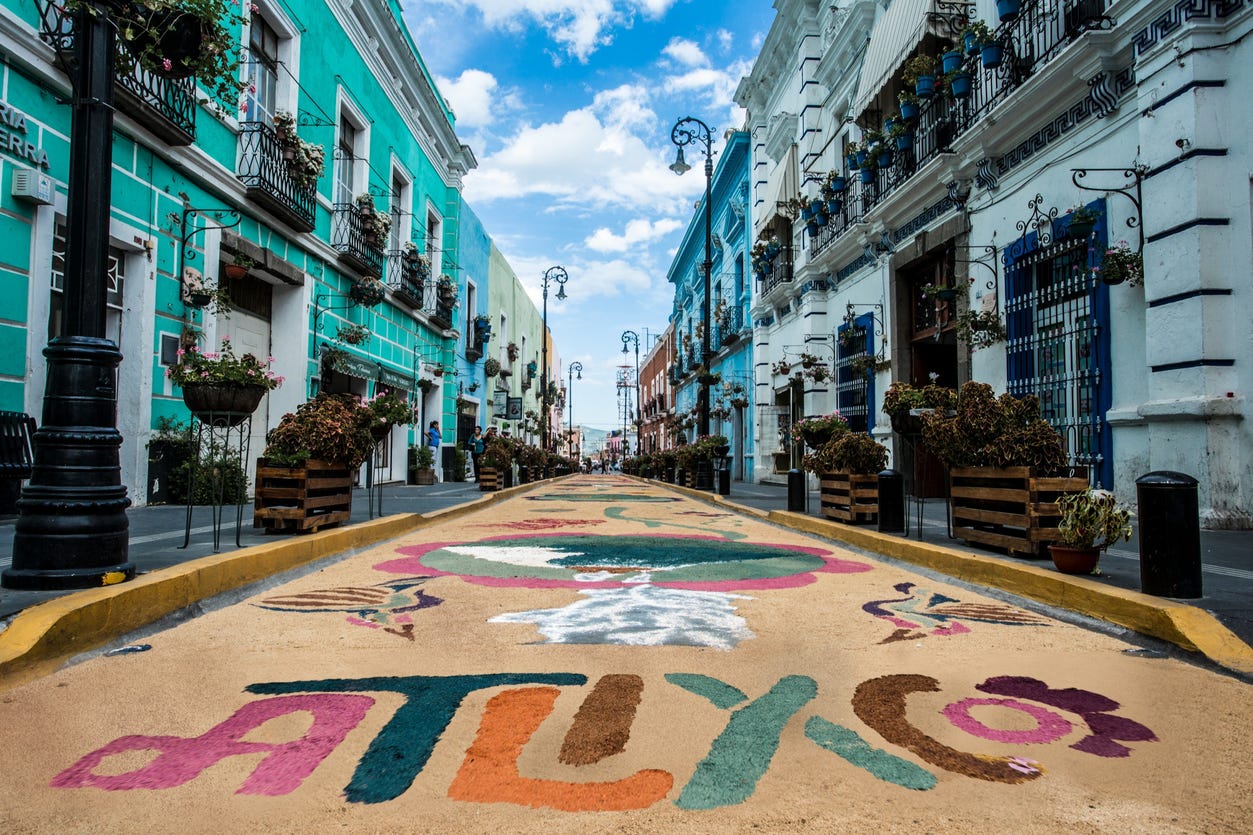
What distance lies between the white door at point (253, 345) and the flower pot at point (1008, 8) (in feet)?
35.8

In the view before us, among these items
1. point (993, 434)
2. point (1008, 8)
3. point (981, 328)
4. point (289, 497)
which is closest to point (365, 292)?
point (289, 497)

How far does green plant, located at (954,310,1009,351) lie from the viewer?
29.8 feet

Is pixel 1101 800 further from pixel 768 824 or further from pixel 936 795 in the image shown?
pixel 768 824

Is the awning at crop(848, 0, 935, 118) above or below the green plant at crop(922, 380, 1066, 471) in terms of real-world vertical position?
above

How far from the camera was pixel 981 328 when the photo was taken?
908 centimetres

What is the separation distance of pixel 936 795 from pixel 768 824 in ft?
1.42

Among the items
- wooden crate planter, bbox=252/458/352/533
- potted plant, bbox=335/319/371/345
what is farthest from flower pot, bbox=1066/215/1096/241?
potted plant, bbox=335/319/371/345

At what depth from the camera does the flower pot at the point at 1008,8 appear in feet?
27.5

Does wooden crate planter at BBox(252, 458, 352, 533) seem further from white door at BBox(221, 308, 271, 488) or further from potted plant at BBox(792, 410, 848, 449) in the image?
potted plant at BBox(792, 410, 848, 449)

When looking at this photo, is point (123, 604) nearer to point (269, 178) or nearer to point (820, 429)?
point (820, 429)

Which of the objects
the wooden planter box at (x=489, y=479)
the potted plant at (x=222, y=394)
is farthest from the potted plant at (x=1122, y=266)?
the wooden planter box at (x=489, y=479)

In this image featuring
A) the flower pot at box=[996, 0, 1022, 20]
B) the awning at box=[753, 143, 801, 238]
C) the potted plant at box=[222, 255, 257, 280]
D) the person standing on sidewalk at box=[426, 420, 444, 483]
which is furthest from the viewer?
the person standing on sidewalk at box=[426, 420, 444, 483]

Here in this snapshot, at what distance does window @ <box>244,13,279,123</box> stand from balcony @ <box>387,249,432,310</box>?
16.5 ft

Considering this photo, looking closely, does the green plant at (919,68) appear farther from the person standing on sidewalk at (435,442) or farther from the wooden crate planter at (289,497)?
the person standing on sidewalk at (435,442)
